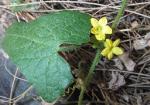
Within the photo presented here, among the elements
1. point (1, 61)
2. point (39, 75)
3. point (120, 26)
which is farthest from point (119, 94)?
point (1, 61)

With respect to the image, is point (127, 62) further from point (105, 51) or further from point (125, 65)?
point (105, 51)

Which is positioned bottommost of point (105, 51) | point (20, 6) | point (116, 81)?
point (116, 81)

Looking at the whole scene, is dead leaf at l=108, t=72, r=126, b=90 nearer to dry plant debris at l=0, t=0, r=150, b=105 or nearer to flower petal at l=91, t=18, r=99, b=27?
dry plant debris at l=0, t=0, r=150, b=105

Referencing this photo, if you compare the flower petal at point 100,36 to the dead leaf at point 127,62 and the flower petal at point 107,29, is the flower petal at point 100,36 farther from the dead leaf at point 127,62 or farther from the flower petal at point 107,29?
the dead leaf at point 127,62

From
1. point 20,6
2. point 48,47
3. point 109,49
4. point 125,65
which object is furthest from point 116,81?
point 20,6

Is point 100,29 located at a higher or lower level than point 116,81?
higher

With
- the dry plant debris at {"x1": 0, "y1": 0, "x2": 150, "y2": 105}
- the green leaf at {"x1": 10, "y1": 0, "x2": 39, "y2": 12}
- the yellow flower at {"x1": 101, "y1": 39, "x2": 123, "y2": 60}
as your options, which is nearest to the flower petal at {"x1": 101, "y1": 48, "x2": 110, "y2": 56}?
the yellow flower at {"x1": 101, "y1": 39, "x2": 123, "y2": 60}
